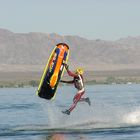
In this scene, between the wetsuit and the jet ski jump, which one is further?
the jet ski jump

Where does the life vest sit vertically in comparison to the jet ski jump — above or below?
below

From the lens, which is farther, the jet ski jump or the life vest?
the jet ski jump

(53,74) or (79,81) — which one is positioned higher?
(53,74)

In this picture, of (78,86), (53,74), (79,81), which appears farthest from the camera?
(53,74)

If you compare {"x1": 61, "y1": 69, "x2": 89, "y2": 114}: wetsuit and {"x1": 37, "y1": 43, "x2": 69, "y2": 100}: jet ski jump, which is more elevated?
{"x1": 37, "y1": 43, "x2": 69, "y2": 100}: jet ski jump

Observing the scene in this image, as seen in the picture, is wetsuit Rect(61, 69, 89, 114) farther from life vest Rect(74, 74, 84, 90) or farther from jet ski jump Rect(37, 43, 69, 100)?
jet ski jump Rect(37, 43, 69, 100)

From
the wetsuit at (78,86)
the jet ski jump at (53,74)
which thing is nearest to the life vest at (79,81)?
the wetsuit at (78,86)

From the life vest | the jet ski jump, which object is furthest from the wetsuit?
the jet ski jump

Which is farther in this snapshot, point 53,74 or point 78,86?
point 53,74

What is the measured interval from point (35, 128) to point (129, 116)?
6178mm

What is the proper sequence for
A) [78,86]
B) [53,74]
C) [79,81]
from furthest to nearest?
[53,74] < [78,86] < [79,81]

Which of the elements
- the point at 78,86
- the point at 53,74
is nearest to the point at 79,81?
the point at 78,86

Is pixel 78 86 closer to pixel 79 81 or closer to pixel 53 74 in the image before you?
pixel 79 81

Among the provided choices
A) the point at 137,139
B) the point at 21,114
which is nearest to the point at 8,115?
the point at 21,114
